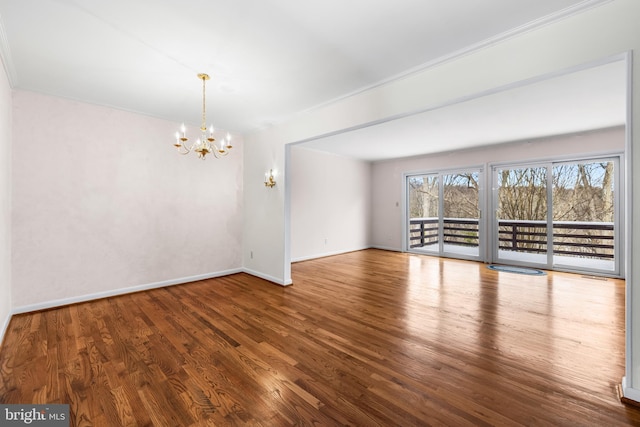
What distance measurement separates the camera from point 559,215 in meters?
5.33

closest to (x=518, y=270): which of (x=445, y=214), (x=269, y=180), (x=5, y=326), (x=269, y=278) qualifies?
(x=445, y=214)

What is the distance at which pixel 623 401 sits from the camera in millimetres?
1718

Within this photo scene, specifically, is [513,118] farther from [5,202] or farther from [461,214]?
[5,202]

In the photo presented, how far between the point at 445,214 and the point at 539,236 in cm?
187

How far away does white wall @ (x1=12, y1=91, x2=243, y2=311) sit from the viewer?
3225 millimetres

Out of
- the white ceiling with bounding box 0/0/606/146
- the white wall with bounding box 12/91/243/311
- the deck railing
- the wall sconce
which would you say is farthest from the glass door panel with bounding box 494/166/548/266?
the white wall with bounding box 12/91/243/311

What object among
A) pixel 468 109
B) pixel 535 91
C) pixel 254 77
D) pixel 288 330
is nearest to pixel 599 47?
pixel 535 91

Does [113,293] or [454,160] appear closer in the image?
[113,293]

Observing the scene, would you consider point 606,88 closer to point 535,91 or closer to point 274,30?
point 535,91

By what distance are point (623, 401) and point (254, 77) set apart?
3945 mm

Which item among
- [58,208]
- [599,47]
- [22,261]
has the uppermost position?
[599,47]

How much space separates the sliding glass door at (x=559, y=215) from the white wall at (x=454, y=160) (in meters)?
0.24

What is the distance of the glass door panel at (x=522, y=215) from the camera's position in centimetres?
550

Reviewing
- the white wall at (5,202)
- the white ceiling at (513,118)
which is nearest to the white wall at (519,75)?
the white ceiling at (513,118)
